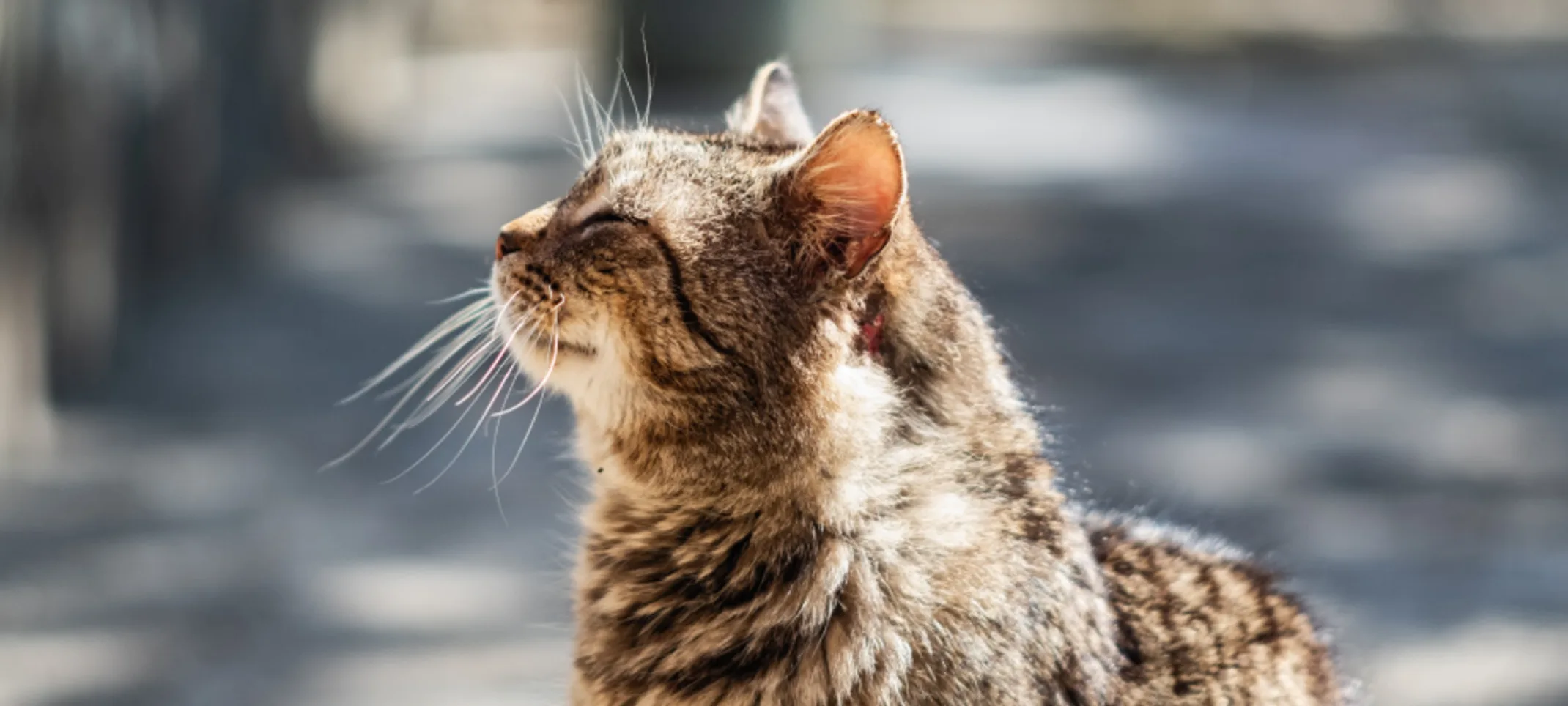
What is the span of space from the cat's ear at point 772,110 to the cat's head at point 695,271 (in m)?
0.25

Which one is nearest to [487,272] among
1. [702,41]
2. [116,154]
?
[116,154]

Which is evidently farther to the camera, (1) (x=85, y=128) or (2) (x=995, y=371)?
(1) (x=85, y=128)

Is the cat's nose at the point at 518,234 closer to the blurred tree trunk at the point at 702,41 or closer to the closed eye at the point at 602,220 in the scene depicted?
the closed eye at the point at 602,220

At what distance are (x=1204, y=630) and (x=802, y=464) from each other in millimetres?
640

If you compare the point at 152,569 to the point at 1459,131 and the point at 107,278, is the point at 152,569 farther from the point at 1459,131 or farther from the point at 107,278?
the point at 1459,131

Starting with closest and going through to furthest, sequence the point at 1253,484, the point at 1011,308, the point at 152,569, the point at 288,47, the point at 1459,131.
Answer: the point at 152,569
the point at 1253,484
the point at 1011,308
the point at 288,47
the point at 1459,131

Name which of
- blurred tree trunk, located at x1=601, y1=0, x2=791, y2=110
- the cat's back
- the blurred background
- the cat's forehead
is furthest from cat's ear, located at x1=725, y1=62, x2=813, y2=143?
blurred tree trunk, located at x1=601, y1=0, x2=791, y2=110

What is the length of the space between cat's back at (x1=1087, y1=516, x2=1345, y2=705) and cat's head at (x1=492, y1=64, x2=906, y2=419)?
604 mm

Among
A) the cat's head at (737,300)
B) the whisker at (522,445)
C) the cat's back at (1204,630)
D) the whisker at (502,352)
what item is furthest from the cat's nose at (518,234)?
the cat's back at (1204,630)

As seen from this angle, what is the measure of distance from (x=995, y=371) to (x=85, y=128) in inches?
183

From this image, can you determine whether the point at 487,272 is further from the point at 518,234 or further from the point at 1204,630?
the point at 1204,630

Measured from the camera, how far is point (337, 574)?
500 cm

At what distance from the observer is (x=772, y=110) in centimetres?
279

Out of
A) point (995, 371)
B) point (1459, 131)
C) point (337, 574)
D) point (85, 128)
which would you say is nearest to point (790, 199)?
point (995, 371)
